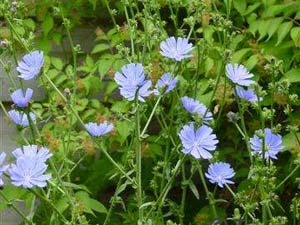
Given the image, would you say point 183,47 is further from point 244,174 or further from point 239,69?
point 244,174

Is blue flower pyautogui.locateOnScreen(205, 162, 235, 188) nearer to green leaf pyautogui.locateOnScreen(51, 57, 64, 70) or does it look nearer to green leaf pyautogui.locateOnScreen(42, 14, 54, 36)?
green leaf pyautogui.locateOnScreen(51, 57, 64, 70)

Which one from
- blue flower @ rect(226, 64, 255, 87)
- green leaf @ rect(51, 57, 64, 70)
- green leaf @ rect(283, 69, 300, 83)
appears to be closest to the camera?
blue flower @ rect(226, 64, 255, 87)

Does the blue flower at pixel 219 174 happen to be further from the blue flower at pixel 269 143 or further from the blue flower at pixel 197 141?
the blue flower at pixel 197 141

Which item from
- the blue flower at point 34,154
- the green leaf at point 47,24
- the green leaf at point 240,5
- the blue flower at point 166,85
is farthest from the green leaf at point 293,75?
the blue flower at point 34,154

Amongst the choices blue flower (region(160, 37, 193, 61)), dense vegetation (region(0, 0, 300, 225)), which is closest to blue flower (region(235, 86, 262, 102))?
dense vegetation (region(0, 0, 300, 225))

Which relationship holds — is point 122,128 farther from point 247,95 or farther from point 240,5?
point 247,95

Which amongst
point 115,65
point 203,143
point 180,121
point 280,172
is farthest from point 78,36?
point 203,143

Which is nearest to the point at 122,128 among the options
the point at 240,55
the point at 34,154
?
the point at 240,55
